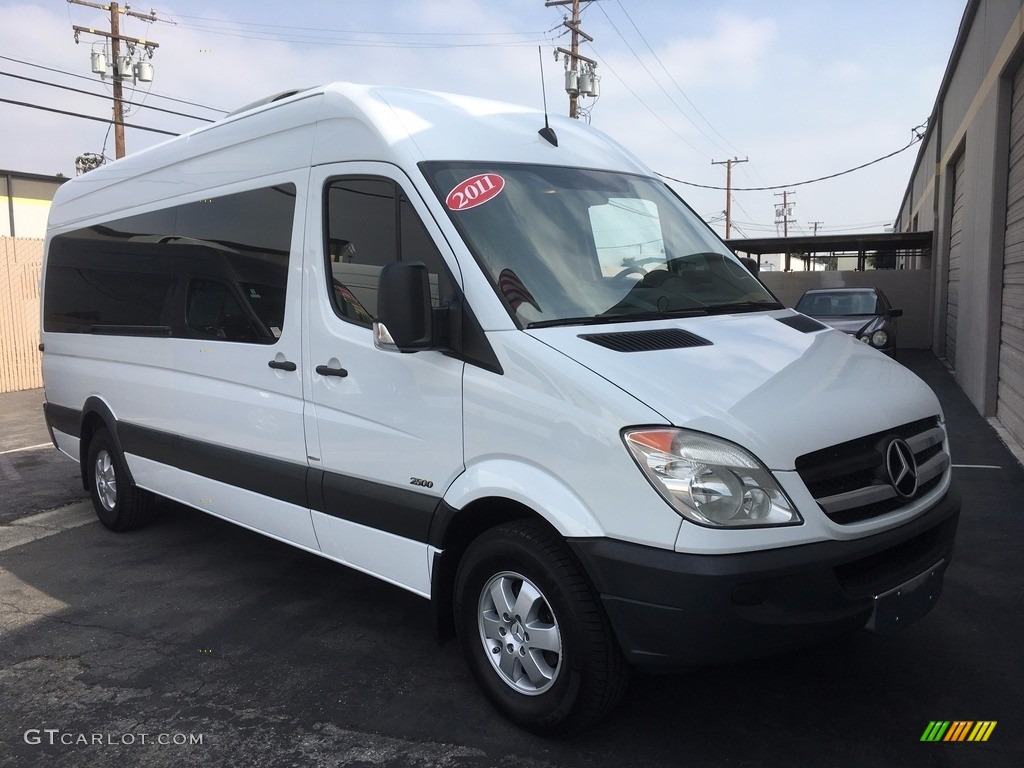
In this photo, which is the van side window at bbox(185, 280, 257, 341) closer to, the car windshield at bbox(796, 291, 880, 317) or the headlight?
the headlight

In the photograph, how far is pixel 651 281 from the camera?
3.66 m

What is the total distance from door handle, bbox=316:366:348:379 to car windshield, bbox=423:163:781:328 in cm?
86

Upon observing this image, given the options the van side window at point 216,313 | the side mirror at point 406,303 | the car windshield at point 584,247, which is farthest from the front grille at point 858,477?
the van side window at point 216,313

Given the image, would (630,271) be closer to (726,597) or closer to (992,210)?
(726,597)

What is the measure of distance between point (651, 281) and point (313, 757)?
2303 mm

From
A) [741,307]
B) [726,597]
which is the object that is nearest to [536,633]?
[726,597]

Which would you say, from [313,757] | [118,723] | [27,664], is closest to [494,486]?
[313,757]

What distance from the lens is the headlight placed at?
2.65 meters

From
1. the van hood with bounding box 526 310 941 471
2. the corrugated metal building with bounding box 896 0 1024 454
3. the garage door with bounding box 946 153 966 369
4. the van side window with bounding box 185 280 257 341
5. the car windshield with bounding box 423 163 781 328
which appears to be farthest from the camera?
the garage door with bounding box 946 153 966 369

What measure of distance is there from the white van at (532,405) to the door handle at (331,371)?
0.03 feet

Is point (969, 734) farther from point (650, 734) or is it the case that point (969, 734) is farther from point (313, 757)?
point (313, 757)

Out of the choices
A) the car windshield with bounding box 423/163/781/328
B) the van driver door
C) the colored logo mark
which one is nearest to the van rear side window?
the van driver door

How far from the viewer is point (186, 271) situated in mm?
5023

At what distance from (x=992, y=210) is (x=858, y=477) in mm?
7900
